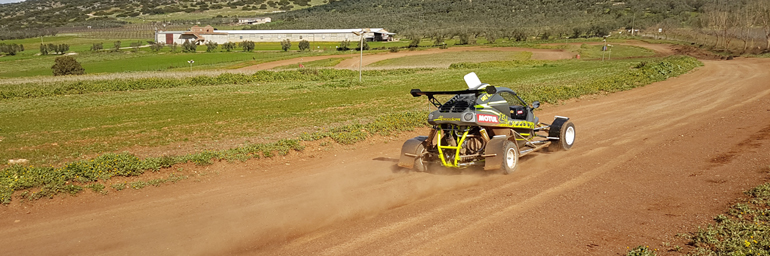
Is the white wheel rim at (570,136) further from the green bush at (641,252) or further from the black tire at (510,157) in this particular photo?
the green bush at (641,252)

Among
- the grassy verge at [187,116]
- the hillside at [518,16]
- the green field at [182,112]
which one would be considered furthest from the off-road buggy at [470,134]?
the hillside at [518,16]

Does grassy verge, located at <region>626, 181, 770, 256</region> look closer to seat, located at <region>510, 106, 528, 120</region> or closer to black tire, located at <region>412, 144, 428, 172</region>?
seat, located at <region>510, 106, 528, 120</region>

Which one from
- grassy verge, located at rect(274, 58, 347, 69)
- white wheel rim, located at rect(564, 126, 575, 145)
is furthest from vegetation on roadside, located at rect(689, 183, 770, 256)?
grassy verge, located at rect(274, 58, 347, 69)

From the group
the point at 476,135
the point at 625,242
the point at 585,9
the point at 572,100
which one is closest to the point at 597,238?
the point at 625,242

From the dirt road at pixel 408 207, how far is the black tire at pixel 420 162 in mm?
300

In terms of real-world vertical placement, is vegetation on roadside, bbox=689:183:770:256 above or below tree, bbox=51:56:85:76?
below

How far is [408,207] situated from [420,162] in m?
2.47

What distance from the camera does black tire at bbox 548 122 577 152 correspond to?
13898 millimetres

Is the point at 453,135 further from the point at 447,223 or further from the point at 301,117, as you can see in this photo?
the point at 301,117

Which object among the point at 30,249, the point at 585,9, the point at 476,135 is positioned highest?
the point at 585,9

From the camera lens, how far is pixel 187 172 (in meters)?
12.8

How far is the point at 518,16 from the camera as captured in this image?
138m

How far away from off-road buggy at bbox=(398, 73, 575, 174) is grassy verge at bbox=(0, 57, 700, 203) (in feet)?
14.2

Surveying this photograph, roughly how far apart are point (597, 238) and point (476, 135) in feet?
13.9
